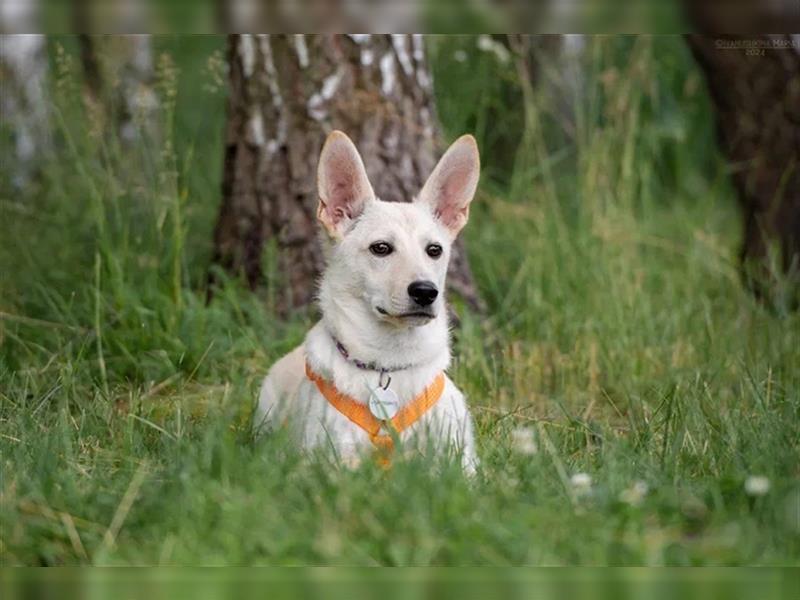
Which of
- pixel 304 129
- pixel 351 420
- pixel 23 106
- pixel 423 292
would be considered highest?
pixel 23 106

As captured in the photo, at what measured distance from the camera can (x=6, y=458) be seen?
3855 mm

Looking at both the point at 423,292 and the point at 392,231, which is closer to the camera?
the point at 423,292

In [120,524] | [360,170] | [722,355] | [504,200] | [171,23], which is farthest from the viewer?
[504,200]

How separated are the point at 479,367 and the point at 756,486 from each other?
1.91 m

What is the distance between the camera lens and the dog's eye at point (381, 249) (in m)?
4.16

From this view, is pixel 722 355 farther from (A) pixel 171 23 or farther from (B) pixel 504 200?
(A) pixel 171 23

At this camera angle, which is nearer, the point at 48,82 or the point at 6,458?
the point at 6,458

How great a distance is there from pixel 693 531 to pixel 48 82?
4.43 meters

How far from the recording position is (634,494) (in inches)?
132

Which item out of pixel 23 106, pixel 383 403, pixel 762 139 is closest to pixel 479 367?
pixel 383 403

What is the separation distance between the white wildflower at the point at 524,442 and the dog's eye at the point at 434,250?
2.20ft

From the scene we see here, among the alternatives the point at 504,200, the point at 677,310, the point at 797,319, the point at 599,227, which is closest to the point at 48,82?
the point at 504,200

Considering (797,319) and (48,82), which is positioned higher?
(48,82)

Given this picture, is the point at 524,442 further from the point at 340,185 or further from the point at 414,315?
the point at 340,185
